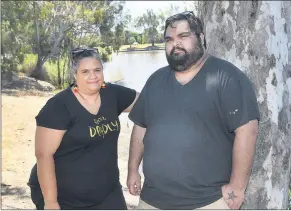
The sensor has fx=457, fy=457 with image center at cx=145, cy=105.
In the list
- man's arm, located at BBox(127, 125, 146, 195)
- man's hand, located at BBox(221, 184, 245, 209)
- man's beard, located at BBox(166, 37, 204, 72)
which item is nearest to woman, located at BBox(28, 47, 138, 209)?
man's arm, located at BBox(127, 125, 146, 195)

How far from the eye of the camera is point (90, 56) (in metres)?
2.94

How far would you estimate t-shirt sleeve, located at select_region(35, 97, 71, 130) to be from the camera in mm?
2744

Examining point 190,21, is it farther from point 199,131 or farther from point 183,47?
point 199,131

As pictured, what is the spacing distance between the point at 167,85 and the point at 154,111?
17 centimetres

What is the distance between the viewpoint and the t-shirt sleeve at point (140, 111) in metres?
2.84

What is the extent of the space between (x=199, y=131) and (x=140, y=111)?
0.50 meters

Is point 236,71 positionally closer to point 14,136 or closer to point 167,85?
point 167,85

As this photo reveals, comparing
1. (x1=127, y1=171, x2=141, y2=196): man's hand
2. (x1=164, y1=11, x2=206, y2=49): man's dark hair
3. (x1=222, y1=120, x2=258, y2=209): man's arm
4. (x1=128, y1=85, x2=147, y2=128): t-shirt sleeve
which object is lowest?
(x1=127, y1=171, x2=141, y2=196): man's hand

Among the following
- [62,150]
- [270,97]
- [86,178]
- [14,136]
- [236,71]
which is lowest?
[14,136]

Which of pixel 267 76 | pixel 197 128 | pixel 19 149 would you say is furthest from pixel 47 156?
pixel 19 149

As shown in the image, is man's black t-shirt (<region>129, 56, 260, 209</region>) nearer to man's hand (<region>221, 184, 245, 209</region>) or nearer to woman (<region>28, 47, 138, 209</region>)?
man's hand (<region>221, 184, 245, 209</region>)

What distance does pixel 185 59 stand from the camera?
8.68 feet

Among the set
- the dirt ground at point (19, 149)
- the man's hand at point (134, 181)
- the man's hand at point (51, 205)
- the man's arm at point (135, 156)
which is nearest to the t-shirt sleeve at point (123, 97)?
the man's arm at point (135, 156)

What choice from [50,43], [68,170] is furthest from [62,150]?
[50,43]
